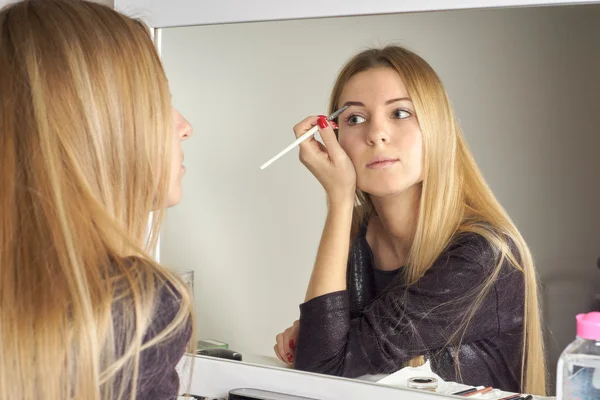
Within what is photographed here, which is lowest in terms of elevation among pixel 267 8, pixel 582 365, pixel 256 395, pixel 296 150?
pixel 256 395

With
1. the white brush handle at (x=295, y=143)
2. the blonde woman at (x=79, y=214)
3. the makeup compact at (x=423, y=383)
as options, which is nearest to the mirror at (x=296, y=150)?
the white brush handle at (x=295, y=143)

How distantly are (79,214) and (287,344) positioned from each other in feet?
1.53

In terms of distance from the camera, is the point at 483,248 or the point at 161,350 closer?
the point at 161,350

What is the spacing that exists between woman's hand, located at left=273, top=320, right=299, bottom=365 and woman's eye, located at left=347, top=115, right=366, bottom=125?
0.93 ft

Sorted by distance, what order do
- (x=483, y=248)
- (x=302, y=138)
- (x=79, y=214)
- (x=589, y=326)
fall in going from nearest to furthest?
(x=79, y=214) < (x=589, y=326) < (x=483, y=248) < (x=302, y=138)

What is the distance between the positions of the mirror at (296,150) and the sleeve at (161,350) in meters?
0.36

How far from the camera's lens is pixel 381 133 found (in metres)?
0.95

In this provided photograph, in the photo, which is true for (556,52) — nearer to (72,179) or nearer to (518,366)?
(518,366)

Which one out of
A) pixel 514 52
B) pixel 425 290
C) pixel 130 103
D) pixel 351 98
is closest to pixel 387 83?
pixel 351 98

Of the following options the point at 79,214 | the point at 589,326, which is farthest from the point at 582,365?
the point at 79,214

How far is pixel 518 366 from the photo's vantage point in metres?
0.90

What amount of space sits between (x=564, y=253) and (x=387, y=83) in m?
0.29

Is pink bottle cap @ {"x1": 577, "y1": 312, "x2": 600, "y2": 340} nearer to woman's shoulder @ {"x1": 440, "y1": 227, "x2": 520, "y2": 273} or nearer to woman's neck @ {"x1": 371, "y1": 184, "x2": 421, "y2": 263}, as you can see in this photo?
woman's shoulder @ {"x1": 440, "y1": 227, "x2": 520, "y2": 273}

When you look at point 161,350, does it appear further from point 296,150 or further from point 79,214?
point 296,150
